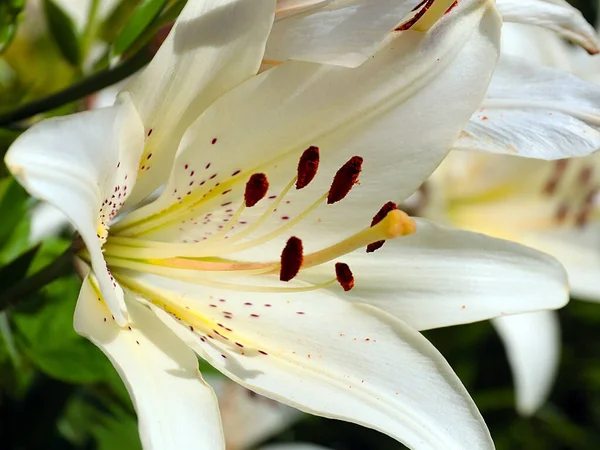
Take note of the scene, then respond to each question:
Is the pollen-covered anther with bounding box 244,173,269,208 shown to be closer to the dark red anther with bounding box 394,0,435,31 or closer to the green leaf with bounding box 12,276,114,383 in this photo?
the dark red anther with bounding box 394,0,435,31

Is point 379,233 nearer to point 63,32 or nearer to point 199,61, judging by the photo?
point 199,61

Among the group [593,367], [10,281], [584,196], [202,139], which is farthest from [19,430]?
[593,367]

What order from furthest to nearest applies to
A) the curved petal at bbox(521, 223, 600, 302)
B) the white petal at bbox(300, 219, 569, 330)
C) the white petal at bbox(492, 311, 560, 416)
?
the curved petal at bbox(521, 223, 600, 302)
the white petal at bbox(492, 311, 560, 416)
the white petal at bbox(300, 219, 569, 330)

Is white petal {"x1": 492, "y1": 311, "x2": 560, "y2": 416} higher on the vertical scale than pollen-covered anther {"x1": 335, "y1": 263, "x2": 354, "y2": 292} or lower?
lower

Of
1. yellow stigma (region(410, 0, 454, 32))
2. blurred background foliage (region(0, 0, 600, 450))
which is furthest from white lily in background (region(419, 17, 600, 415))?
yellow stigma (region(410, 0, 454, 32))

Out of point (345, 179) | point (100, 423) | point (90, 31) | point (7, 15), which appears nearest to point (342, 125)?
point (345, 179)

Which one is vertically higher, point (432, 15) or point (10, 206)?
point (432, 15)
